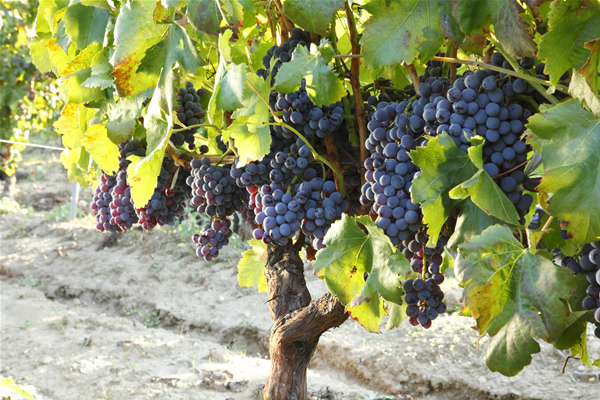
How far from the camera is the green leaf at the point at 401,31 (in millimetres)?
972

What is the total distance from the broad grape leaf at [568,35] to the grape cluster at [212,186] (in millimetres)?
871

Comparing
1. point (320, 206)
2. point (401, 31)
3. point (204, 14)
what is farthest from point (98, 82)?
point (401, 31)

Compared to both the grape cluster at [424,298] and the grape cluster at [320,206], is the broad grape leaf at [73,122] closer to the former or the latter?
the grape cluster at [320,206]

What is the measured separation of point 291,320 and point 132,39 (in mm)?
1054

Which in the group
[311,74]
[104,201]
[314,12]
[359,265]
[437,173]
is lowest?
[359,265]

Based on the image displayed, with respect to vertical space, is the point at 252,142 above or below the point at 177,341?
above

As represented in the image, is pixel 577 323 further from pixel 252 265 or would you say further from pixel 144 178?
pixel 252 265

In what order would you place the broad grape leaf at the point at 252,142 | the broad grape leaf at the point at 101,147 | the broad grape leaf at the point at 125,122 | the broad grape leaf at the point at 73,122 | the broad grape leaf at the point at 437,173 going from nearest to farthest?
the broad grape leaf at the point at 437,173 < the broad grape leaf at the point at 252,142 < the broad grape leaf at the point at 125,122 < the broad grape leaf at the point at 101,147 < the broad grape leaf at the point at 73,122

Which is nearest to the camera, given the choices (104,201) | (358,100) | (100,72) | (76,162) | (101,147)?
(358,100)

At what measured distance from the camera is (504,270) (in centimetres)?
87

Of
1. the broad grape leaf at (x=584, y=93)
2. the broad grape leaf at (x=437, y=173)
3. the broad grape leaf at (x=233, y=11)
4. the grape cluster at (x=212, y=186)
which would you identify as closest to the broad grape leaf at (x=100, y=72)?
the grape cluster at (x=212, y=186)

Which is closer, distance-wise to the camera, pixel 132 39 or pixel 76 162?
pixel 132 39

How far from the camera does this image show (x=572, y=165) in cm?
79

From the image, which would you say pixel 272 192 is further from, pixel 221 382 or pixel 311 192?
pixel 221 382
